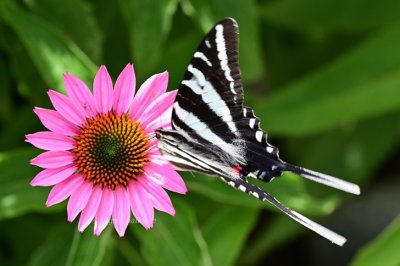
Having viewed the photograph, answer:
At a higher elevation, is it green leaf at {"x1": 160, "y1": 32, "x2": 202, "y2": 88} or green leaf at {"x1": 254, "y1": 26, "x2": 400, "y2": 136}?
green leaf at {"x1": 160, "y1": 32, "x2": 202, "y2": 88}

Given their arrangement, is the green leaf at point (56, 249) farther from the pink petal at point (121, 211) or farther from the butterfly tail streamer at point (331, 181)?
the butterfly tail streamer at point (331, 181)

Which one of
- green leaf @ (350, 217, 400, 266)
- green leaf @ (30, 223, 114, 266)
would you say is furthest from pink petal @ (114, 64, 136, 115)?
green leaf @ (350, 217, 400, 266)

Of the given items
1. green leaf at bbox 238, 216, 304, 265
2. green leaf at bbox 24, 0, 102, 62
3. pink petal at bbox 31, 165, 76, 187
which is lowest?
green leaf at bbox 238, 216, 304, 265

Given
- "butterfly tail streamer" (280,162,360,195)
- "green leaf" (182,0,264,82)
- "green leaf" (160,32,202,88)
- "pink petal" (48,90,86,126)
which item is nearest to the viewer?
"butterfly tail streamer" (280,162,360,195)

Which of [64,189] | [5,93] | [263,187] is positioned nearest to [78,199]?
[64,189]

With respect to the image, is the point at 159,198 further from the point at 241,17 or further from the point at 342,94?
the point at 342,94

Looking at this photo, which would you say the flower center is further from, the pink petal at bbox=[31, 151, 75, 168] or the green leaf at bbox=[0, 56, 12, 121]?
the green leaf at bbox=[0, 56, 12, 121]

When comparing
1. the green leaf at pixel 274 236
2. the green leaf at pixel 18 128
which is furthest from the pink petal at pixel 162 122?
the green leaf at pixel 274 236
